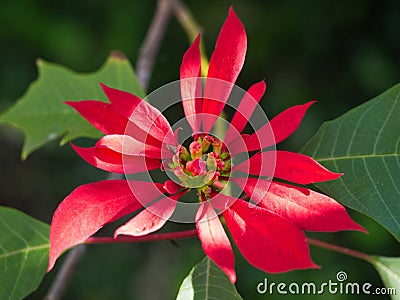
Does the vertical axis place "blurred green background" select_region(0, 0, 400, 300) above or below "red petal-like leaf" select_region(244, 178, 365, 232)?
below

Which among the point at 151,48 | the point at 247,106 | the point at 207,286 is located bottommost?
the point at 207,286

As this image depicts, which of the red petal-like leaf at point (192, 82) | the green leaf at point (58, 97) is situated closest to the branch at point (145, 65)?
the green leaf at point (58, 97)

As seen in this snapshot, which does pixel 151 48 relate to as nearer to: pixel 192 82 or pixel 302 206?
pixel 192 82

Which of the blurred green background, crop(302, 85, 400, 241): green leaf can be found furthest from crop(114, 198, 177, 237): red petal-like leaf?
the blurred green background

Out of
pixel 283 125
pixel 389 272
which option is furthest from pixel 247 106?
pixel 389 272

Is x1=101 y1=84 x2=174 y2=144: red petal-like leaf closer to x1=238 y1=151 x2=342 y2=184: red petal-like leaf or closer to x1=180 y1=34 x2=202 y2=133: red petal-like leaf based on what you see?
x1=180 y1=34 x2=202 y2=133: red petal-like leaf

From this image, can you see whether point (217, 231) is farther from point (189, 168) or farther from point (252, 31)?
point (252, 31)

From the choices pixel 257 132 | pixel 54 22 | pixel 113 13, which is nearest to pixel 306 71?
pixel 113 13
